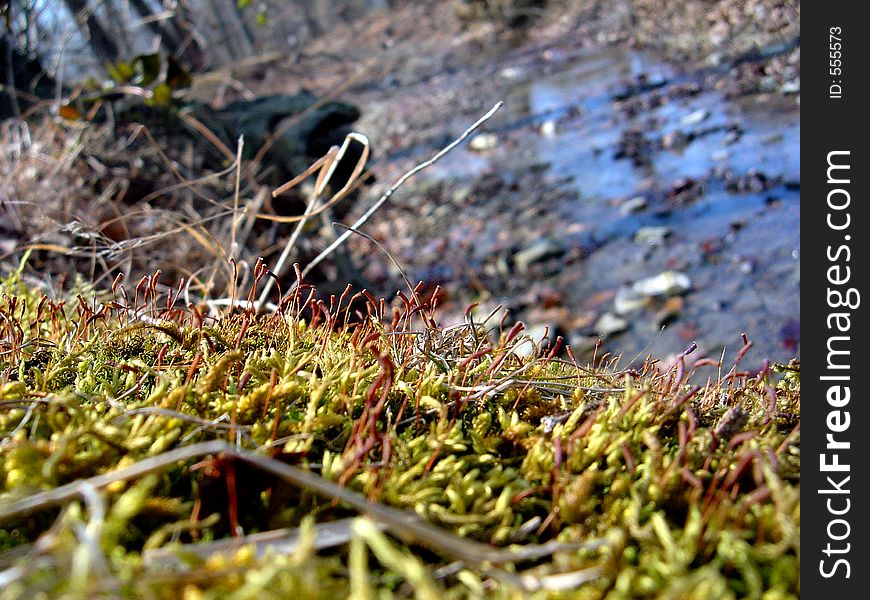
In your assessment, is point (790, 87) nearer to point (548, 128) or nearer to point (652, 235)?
point (548, 128)

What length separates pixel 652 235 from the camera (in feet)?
17.4

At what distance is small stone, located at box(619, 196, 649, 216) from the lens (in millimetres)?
5738

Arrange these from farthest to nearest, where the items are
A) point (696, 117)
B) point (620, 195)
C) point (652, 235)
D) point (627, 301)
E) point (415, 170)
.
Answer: point (696, 117), point (620, 195), point (652, 235), point (627, 301), point (415, 170)

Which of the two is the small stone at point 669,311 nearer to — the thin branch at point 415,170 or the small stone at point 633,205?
the small stone at point 633,205

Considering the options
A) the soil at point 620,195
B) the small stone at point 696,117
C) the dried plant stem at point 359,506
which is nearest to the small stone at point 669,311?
the soil at point 620,195

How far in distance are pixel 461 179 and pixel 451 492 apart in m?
7.13

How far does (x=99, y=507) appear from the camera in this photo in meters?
0.56

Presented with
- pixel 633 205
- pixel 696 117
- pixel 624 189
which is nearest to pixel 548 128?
pixel 696 117

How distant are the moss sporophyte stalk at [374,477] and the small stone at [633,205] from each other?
4.77 m

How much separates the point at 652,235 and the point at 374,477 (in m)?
5.01

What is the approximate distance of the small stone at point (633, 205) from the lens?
574 centimetres

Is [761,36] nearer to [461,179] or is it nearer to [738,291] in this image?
[461,179]
